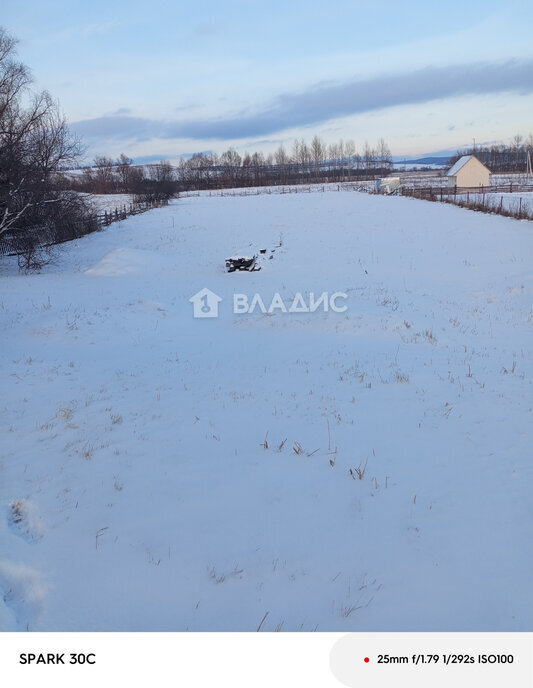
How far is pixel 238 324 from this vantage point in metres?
12.6

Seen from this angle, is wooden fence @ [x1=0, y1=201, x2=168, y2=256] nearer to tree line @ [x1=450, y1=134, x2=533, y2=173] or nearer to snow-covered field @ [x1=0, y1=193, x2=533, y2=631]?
snow-covered field @ [x1=0, y1=193, x2=533, y2=631]

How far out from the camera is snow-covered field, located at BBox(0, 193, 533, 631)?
11.7ft

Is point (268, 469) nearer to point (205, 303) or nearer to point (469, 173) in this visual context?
point (205, 303)

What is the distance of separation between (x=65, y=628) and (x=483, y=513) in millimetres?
3984

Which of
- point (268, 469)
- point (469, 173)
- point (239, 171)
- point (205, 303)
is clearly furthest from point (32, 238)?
point (239, 171)

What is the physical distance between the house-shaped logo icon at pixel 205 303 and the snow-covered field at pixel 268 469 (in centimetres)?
80

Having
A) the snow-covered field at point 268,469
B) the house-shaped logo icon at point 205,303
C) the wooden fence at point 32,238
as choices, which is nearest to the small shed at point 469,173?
the wooden fence at point 32,238

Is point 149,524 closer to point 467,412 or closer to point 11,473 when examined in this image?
point 11,473

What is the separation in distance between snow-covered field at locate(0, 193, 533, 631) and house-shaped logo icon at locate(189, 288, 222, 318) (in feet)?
2.63

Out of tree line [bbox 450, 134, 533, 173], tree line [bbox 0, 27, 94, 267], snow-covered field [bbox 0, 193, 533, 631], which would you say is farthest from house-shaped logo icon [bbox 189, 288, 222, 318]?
tree line [bbox 450, 134, 533, 173]

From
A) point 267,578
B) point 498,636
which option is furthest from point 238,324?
point 498,636

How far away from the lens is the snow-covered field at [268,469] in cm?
355

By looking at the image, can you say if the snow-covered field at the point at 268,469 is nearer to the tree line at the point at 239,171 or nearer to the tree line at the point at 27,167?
the tree line at the point at 27,167

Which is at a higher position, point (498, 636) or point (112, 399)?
point (112, 399)
